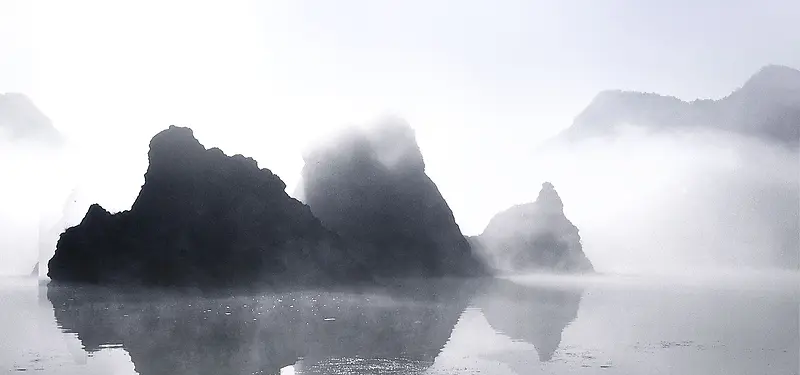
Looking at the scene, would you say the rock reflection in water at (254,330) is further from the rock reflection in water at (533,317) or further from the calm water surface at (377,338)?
the rock reflection in water at (533,317)

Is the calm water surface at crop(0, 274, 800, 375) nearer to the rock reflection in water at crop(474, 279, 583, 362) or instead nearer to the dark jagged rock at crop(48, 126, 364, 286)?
the rock reflection in water at crop(474, 279, 583, 362)

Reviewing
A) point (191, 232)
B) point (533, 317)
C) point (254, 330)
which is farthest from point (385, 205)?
point (254, 330)

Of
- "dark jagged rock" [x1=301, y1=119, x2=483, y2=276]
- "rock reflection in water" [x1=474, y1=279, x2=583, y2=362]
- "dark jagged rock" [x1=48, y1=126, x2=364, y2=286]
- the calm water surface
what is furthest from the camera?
"dark jagged rock" [x1=301, y1=119, x2=483, y2=276]

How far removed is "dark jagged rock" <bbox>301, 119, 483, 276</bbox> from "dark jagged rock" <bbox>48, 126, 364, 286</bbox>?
1694 inches

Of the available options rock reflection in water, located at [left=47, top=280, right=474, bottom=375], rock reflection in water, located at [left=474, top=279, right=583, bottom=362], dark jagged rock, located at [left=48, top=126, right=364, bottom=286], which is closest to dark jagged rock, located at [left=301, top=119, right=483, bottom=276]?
dark jagged rock, located at [left=48, top=126, right=364, bottom=286]

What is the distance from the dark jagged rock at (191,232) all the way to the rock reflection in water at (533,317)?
42.1 m

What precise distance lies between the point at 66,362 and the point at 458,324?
37.6m

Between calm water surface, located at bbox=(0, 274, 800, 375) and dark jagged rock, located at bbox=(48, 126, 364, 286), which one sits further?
dark jagged rock, located at bbox=(48, 126, 364, 286)

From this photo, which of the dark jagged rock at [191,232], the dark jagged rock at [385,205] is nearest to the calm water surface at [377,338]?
the dark jagged rock at [191,232]

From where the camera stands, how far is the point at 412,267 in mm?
177375

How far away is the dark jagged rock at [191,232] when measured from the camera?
120 meters

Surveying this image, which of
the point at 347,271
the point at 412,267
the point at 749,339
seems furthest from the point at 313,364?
the point at 412,267

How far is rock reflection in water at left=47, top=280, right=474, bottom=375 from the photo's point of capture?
42.7 metres

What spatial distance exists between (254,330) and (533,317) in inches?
1361
